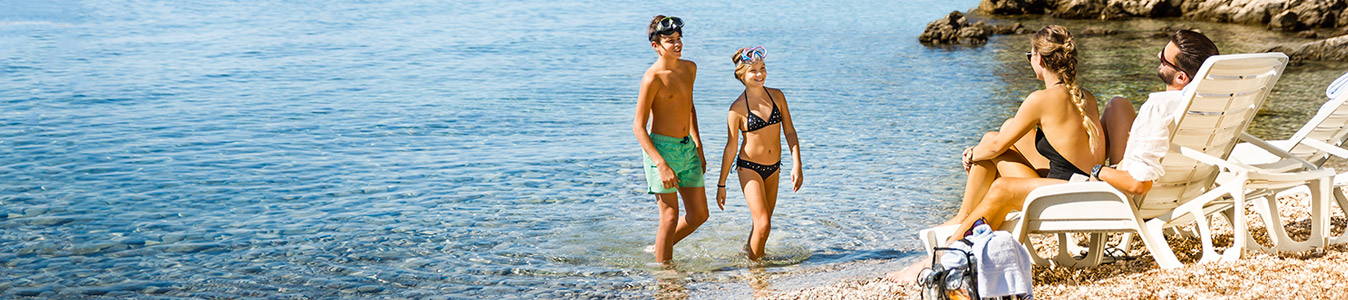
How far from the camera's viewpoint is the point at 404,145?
12758mm

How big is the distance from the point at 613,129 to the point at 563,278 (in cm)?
732

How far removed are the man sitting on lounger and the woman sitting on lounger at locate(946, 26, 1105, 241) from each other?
0.02 m

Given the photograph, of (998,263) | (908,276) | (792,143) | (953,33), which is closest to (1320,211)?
(908,276)

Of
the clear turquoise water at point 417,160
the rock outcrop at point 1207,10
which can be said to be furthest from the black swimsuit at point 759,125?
the rock outcrop at point 1207,10

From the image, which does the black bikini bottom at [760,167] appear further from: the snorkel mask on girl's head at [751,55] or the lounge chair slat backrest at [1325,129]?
the lounge chair slat backrest at [1325,129]

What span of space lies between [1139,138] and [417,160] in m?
8.55

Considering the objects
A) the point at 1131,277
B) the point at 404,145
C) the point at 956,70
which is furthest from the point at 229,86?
the point at 1131,277

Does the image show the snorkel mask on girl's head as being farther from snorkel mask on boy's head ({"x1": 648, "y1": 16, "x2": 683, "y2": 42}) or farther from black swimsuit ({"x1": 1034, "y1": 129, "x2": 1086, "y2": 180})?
black swimsuit ({"x1": 1034, "y1": 129, "x2": 1086, "y2": 180})

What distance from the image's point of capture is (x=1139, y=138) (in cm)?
450

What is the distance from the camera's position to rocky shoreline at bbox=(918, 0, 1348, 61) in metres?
28.6

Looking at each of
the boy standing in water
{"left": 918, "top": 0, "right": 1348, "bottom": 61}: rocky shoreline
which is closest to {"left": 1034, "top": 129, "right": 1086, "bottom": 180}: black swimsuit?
the boy standing in water

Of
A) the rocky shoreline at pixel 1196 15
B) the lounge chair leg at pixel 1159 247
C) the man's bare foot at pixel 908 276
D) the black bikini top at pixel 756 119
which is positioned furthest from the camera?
the rocky shoreline at pixel 1196 15

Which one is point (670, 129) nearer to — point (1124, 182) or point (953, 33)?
point (1124, 182)

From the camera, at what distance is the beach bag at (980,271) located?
3631mm
